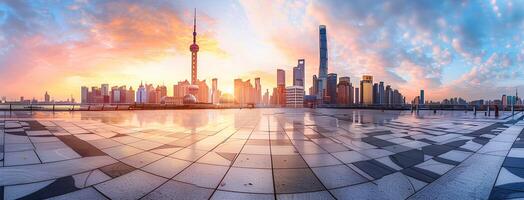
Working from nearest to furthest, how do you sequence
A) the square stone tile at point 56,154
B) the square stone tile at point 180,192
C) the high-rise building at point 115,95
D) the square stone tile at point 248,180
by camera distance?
the square stone tile at point 180,192
the square stone tile at point 248,180
the square stone tile at point 56,154
the high-rise building at point 115,95

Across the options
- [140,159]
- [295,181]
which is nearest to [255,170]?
[295,181]

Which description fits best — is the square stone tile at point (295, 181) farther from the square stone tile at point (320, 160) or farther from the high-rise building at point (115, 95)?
the high-rise building at point (115, 95)

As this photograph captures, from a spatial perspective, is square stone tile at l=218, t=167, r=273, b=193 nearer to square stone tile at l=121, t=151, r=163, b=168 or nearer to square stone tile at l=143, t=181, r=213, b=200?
square stone tile at l=143, t=181, r=213, b=200

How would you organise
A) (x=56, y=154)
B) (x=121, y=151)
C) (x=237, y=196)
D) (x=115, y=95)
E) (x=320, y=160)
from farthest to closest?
1. (x=115, y=95)
2. (x=121, y=151)
3. (x=56, y=154)
4. (x=320, y=160)
5. (x=237, y=196)

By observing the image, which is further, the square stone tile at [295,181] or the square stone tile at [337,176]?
the square stone tile at [337,176]

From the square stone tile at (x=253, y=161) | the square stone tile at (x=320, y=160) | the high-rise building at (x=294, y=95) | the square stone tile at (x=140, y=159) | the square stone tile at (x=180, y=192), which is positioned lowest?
the square stone tile at (x=180, y=192)

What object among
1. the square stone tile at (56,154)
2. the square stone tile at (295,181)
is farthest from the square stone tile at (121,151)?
the square stone tile at (295,181)

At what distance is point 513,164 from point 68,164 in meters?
10.4

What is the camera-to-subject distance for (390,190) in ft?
11.7

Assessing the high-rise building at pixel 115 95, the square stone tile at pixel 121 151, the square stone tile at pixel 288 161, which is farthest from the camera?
the high-rise building at pixel 115 95

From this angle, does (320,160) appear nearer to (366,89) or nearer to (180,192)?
(180,192)

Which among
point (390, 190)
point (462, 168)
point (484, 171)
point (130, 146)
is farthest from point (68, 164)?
point (484, 171)

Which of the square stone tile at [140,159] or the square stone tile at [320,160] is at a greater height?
the square stone tile at [140,159]

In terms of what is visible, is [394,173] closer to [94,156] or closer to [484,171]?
[484,171]
